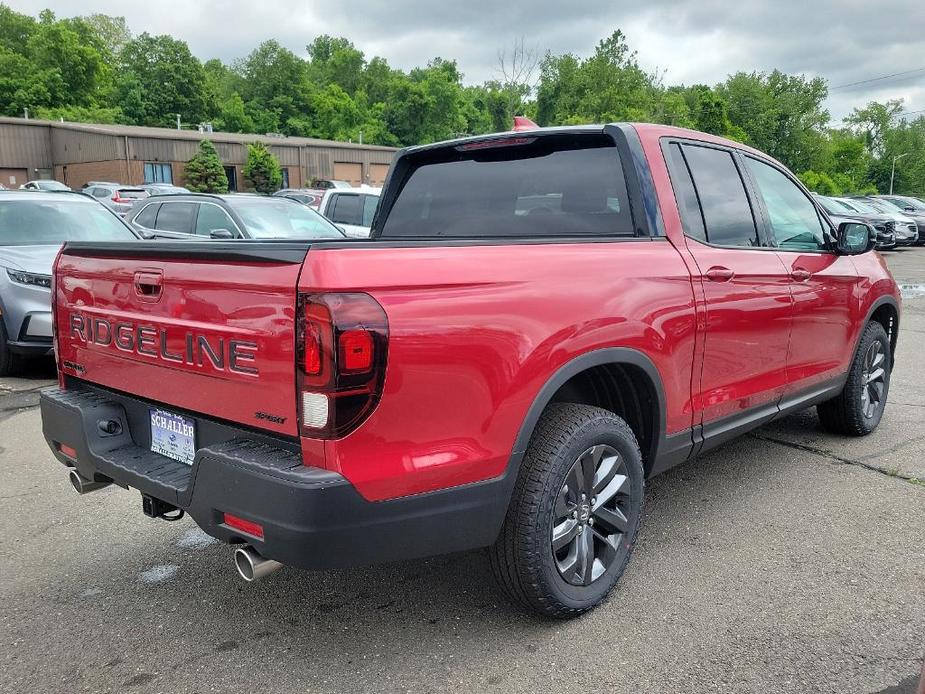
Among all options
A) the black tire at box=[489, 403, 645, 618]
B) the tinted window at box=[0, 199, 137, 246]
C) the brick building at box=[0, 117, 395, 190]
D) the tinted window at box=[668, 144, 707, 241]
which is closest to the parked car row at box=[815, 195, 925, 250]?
the tinted window at box=[0, 199, 137, 246]

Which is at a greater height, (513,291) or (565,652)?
(513,291)

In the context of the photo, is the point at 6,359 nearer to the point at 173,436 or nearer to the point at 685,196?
the point at 173,436

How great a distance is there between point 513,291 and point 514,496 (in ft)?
2.30

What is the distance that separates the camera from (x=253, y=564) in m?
2.32

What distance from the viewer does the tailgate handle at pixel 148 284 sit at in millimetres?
2576

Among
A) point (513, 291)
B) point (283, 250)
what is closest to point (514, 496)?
point (513, 291)

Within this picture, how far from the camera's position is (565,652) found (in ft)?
8.80

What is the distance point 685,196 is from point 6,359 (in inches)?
243

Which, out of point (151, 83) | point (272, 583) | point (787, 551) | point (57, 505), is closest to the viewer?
point (272, 583)

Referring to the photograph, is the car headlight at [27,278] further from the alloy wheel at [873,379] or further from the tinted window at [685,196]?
the alloy wheel at [873,379]

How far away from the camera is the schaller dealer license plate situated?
2.62m

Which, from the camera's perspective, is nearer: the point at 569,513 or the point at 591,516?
the point at 569,513

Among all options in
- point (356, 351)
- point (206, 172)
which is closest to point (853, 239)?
point (356, 351)

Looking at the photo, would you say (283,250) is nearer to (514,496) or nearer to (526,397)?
(526,397)
